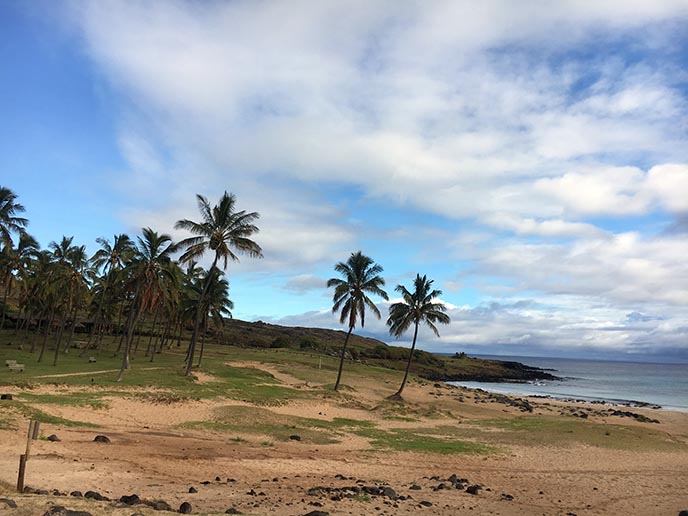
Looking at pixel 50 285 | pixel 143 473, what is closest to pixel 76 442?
pixel 143 473

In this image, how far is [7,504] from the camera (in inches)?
341

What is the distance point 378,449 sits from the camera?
21.1 meters

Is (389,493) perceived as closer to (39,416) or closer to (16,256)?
(39,416)

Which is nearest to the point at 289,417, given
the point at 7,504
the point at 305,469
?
the point at 305,469

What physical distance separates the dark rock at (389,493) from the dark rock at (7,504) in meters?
8.47

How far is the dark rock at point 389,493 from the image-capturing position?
1298cm

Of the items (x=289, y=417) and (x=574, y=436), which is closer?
(x=289, y=417)

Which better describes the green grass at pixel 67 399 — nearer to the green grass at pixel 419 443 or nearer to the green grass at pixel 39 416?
the green grass at pixel 39 416

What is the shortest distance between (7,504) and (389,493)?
8784 mm

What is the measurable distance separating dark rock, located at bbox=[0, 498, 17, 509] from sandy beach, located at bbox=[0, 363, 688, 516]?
195mm

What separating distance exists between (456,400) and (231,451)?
3485 cm

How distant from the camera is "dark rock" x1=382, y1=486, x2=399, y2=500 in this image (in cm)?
1298

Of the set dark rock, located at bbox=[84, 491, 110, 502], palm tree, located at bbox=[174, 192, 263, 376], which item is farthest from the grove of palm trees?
dark rock, located at bbox=[84, 491, 110, 502]

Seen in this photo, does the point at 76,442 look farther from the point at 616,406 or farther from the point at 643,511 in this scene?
the point at 616,406
